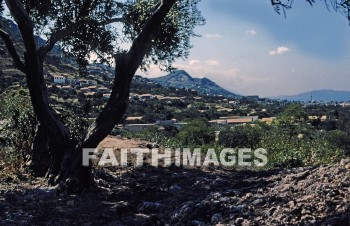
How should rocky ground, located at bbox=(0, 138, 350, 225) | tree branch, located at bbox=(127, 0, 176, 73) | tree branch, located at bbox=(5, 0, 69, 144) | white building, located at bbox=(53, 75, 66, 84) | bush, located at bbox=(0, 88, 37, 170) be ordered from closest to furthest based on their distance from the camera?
rocky ground, located at bbox=(0, 138, 350, 225), tree branch, located at bbox=(5, 0, 69, 144), tree branch, located at bbox=(127, 0, 176, 73), bush, located at bbox=(0, 88, 37, 170), white building, located at bbox=(53, 75, 66, 84)

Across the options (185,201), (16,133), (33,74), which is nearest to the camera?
(185,201)

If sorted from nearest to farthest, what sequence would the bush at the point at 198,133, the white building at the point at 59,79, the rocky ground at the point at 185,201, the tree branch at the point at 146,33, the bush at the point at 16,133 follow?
the rocky ground at the point at 185,201, the tree branch at the point at 146,33, the bush at the point at 16,133, the bush at the point at 198,133, the white building at the point at 59,79

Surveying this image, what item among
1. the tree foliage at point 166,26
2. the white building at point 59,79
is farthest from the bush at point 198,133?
the white building at point 59,79

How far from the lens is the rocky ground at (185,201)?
16.9ft

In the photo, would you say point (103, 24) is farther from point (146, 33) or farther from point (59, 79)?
point (59, 79)

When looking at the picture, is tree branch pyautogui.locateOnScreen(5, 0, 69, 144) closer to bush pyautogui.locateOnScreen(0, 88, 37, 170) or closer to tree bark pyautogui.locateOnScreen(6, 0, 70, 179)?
tree bark pyautogui.locateOnScreen(6, 0, 70, 179)

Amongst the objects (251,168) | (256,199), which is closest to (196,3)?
(251,168)

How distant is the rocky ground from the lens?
16.9 feet

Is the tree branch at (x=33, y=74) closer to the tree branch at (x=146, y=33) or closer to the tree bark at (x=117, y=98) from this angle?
A: the tree bark at (x=117, y=98)

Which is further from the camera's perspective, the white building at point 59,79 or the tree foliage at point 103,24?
the white building at point 59,79

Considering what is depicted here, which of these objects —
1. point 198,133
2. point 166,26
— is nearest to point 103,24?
point 166,26

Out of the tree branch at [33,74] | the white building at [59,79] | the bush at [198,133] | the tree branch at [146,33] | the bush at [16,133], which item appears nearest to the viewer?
the tree branch at [33,74]

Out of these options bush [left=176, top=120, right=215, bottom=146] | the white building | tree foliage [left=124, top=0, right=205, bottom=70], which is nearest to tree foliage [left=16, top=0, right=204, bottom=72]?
tree foliage [left=124, top=0, right=205, bottom=70]

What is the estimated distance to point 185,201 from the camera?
23.8 ft
